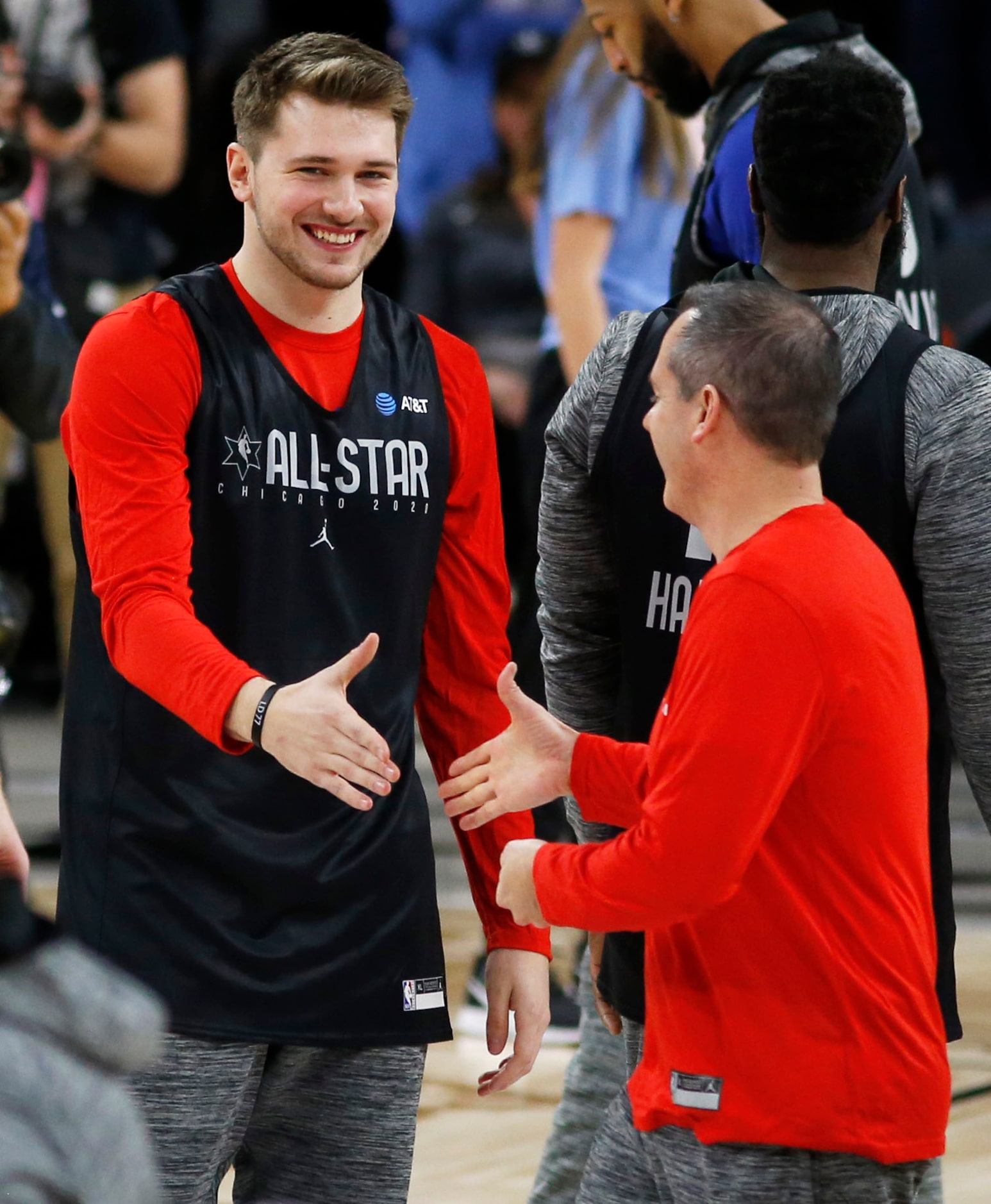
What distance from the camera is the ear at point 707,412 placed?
2.05 metres

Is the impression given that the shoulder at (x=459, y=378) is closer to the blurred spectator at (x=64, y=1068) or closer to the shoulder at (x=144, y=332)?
the shoulder at (x=144, y=332)

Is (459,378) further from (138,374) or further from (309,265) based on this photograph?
(138,374)

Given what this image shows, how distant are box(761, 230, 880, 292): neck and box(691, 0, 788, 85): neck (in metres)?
0.88

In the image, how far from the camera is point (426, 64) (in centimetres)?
831

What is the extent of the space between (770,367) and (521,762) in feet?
1.57

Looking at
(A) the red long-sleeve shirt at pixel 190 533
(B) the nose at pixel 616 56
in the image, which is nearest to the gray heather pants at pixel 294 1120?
(A) the red long-sleeve shirt at pixel 190 533

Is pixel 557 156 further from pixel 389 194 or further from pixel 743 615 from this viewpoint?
pixel 743 615

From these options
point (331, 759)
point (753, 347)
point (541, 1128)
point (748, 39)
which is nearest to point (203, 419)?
point (331, 759)

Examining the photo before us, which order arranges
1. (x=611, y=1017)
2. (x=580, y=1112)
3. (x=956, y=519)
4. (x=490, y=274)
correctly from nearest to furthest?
1. (x=956, y=519)
2. (x=611, y=1017)
3. (x=580, y=1112)
4. (x=490, y=274)

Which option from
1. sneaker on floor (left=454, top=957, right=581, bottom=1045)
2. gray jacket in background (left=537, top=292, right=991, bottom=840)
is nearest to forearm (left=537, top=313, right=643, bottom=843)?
gray jacket in background (left=537, top=292, right=991, bottom=840)

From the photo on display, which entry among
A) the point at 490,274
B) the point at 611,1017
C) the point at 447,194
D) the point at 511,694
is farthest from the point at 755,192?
the point at 447,194

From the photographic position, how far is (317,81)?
238 cm

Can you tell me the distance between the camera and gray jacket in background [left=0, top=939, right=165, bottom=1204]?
132cm

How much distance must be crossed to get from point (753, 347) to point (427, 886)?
77 cm
